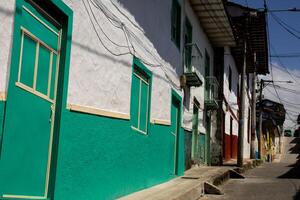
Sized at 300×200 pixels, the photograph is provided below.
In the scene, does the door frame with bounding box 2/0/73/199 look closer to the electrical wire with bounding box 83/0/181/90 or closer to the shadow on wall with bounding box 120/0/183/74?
the electrical wire with bounding box 83/0/181/90

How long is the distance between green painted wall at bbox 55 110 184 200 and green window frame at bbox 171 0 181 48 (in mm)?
3123

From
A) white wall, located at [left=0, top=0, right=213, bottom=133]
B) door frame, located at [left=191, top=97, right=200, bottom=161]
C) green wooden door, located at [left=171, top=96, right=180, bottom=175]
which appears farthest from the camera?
door frame, located at [left=191, top=97, right=200, bottom=161]

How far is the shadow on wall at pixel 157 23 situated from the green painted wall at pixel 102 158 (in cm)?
197

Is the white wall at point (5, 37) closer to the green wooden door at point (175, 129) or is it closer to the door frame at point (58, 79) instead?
the door frame at point (58, 79)

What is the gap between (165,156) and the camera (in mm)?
9836

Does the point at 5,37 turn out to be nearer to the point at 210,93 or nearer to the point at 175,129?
the point at 175,129

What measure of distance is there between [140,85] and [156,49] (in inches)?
53.2

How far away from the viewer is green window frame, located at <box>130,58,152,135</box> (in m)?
7.76

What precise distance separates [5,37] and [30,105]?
2.93 feet

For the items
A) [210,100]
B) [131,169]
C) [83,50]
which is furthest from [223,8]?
[83,50]

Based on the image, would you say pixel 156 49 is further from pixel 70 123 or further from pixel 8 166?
pixel 8 166

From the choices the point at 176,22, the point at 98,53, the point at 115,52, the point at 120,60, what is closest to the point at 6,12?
the point at 98,53

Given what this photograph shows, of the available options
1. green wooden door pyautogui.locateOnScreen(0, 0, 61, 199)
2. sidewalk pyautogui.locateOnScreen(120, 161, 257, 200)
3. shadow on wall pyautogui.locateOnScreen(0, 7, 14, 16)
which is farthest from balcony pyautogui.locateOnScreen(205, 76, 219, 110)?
shadow on wall pyautogui.locateOnScreen(0, 7, 14, 16)

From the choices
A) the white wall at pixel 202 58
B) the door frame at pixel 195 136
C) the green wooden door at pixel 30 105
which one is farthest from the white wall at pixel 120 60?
the door frame at pixel 195 136
